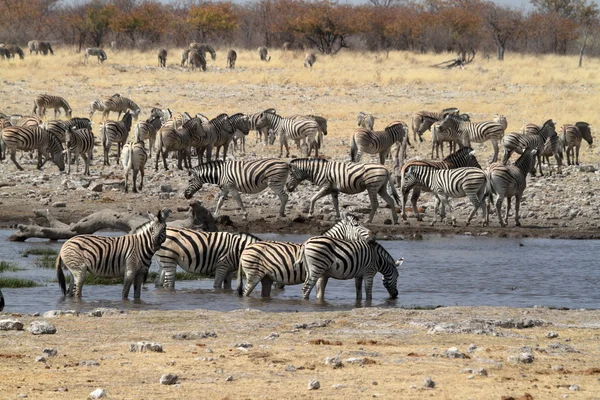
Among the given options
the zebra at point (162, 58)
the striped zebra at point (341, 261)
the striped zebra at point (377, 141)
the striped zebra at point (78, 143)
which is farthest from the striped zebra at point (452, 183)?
the zebra at point (162, 58)

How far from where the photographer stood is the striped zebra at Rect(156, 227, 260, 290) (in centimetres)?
1227

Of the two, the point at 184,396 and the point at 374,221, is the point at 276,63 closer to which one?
the point at 374,221

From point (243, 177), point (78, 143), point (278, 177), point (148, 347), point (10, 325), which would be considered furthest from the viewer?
point (78, 143)

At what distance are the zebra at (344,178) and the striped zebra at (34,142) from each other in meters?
6.90

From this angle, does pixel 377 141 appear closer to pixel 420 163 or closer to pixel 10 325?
pixel 420 163

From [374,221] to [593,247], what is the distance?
12.9 ft

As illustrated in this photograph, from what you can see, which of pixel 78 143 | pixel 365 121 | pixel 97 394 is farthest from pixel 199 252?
pixel 365 121

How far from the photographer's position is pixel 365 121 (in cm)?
2836

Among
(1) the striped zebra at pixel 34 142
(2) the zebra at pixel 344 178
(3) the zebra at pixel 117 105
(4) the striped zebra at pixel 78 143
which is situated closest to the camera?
(2) the zebra at pixel 344 178

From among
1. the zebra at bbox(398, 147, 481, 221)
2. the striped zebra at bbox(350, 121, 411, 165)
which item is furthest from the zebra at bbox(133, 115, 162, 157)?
the zebra at bbox(398, 147, 481, 221)

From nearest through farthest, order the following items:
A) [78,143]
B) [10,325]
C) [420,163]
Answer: [10,325], [420,163], [78,143]

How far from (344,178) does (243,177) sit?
1768mm

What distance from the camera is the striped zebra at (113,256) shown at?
11414mm

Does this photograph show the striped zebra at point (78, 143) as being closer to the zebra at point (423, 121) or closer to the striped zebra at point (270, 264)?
the zebra at point (423, 121)
